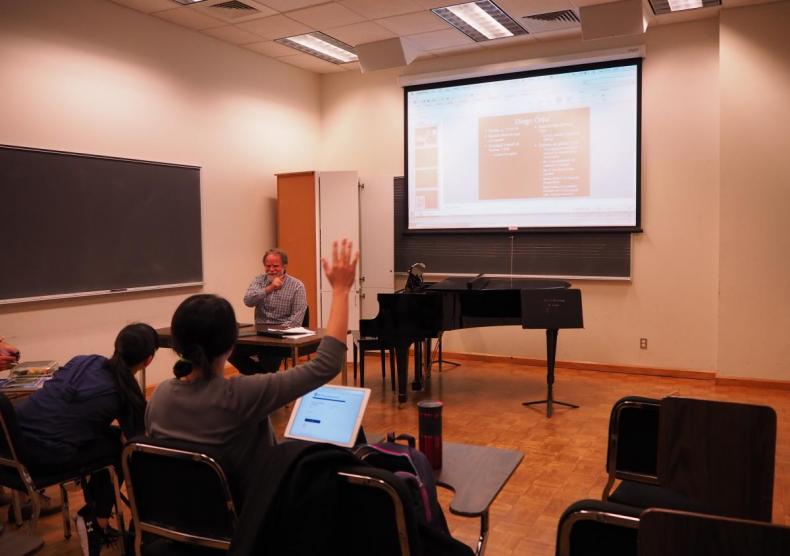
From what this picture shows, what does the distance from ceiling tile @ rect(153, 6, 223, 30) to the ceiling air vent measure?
9.32ft

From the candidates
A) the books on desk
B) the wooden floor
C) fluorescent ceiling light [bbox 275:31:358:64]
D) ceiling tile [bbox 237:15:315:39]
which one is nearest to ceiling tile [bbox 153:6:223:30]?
Result: ceiling tile [bbox 237:15:315:39]

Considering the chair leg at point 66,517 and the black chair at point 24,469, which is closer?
the black chair at point 24,469

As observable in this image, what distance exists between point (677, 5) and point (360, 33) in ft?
9.41

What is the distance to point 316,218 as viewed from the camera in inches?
282

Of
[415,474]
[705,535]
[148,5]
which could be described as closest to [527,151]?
[148,5]

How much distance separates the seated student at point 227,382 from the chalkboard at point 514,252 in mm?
5237

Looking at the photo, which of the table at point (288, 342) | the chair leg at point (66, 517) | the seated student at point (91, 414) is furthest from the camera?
the table at point (288, 342)

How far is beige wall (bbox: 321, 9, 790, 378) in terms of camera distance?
→ 19.2ft

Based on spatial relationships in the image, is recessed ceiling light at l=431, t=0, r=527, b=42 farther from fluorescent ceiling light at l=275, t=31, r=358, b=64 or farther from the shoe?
the shoe

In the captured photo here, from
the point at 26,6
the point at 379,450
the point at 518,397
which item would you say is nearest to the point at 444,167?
the point at 518,397

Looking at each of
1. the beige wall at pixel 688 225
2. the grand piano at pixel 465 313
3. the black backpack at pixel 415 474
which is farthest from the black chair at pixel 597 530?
the beige wall at pixel 688 225

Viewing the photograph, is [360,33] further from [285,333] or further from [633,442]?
[633,442]

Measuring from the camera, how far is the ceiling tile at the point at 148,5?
5.53 meters

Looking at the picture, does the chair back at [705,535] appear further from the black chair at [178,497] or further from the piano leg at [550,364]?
the piano leg at [550,364]
